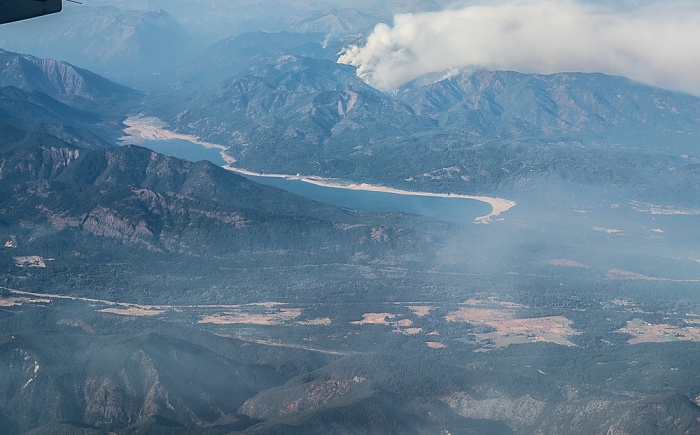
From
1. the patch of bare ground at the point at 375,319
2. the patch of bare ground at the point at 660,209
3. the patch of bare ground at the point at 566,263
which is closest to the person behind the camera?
the patch of bare ground at the point at 375,319

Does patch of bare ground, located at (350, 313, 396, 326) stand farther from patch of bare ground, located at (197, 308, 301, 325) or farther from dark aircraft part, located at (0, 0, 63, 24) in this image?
dark aircraft part, located at (0, 0, 63, 24)

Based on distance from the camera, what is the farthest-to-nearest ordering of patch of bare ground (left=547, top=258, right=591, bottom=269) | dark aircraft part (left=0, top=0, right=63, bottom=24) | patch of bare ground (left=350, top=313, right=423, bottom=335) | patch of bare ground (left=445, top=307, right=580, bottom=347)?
1. patch of bare ground (left=547, top=258, right=591, bottom=269)
2. patch of bare ground (left=350, top=313, right=423, bottom=335)
3. patch of bare ground (left=445, top=307, right=580, bottom=347)
4. dark aircraft part (left=0, top=0, right=63, bottom=24)

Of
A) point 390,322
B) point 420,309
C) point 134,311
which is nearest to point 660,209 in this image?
point 420,309

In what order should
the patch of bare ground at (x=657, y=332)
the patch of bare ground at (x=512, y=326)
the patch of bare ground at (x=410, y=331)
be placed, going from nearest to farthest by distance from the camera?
the patch of bare ground at (x=512, y=326)
the patch of bare ground at (x=410, y=331)
the patch of bare ground at (x=657, y=332)

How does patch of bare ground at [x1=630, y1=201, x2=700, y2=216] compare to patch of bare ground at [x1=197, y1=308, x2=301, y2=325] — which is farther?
patch of bare ground at [x1=630, y1=201, x2=700, y2=216]

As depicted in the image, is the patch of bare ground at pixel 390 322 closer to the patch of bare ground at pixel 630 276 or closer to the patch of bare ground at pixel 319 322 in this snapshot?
the patch of bare ground at pixel 319 322

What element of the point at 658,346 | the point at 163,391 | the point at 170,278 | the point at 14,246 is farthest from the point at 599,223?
the point at 163,391

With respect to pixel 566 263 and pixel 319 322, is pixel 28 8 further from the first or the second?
pixel 566 263

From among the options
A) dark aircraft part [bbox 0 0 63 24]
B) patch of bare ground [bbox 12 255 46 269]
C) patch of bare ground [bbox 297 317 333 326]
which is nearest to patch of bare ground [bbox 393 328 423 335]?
patch of bare ground [bbox 297 317 333 326]

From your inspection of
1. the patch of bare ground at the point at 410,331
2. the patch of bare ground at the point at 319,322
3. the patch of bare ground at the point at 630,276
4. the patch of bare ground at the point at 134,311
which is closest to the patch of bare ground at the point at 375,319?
the patch of bare ground at the point at 410,331
